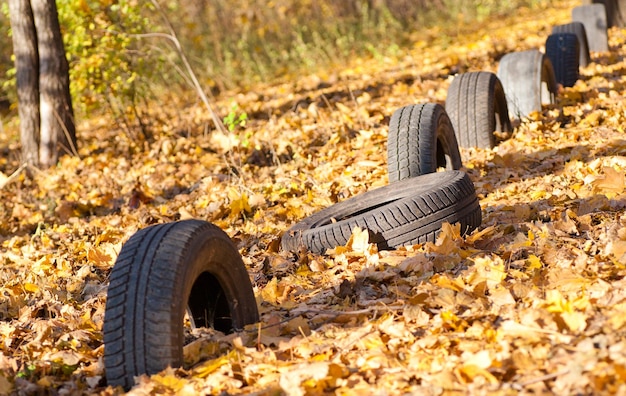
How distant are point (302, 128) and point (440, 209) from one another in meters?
4.39

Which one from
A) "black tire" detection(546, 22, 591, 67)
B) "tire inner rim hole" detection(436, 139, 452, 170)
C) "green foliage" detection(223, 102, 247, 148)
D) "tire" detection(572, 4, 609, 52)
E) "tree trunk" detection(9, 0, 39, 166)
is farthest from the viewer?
"tire" detection(572, 4, 609, 52)

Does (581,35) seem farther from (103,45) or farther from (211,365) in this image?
(211,365)

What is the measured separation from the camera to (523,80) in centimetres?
768

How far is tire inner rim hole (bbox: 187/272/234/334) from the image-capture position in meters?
3.65

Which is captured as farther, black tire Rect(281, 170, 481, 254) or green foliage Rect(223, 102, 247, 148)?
green foliage Rect(223, 102, 247, 148)

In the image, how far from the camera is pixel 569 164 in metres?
5.71

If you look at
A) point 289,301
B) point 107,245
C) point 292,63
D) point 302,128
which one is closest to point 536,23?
point 292,63

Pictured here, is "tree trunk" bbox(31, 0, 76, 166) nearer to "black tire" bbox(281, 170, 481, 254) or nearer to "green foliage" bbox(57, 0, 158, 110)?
"green foliage" bbox(57, 0, 158, 110)

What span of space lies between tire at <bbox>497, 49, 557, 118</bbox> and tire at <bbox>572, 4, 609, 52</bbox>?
3.99 m

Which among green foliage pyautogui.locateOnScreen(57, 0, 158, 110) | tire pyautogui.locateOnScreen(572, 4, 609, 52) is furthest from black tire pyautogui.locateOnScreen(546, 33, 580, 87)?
green foliage pyautogui.locateOnScreen(57, 0, 158, 110)

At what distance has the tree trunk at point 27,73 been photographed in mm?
9422

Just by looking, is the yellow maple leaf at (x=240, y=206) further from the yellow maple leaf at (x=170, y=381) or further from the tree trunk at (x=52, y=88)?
the tree trunk at (x=52, y=88)

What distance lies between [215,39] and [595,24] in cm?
696

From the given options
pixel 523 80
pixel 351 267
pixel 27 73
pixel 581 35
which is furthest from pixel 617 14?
pixel 351 267
